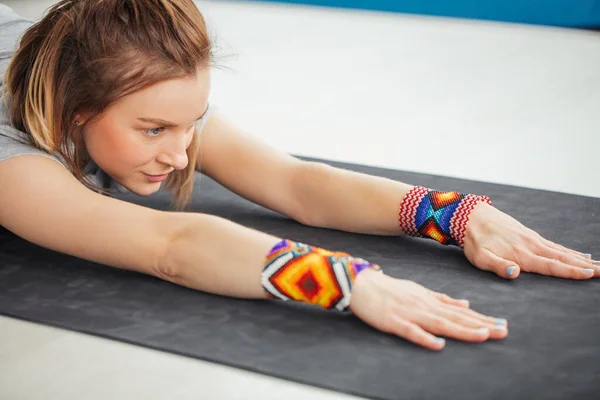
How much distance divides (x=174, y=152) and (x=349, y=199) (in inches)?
15.3

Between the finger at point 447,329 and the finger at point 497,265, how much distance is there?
0.78ft

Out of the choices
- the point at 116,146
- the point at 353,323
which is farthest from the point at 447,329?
the point at 116,146

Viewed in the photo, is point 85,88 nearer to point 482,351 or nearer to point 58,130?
point 58,130

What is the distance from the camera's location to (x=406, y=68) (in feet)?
10.7

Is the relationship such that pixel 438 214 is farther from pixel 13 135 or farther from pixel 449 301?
pixel 13 135

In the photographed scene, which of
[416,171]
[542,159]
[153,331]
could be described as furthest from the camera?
[542,159]

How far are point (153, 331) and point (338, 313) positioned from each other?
301mm

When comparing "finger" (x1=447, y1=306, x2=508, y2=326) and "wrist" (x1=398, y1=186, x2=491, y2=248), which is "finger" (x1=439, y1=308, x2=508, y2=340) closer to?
"finger" (x1=447, y1=306, x2=508, y2=326)

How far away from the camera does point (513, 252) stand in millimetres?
1648

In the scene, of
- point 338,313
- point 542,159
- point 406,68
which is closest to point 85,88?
point 338,313

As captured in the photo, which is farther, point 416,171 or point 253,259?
point 416,171

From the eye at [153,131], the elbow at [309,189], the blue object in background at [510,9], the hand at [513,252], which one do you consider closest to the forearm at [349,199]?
the elbow at [309,189]

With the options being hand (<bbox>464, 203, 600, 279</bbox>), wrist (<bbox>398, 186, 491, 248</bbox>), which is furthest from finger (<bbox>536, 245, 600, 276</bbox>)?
wrist (<bbox>398, 186, 491, 248</bbox>)

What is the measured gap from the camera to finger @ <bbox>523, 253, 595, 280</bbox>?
163cm
